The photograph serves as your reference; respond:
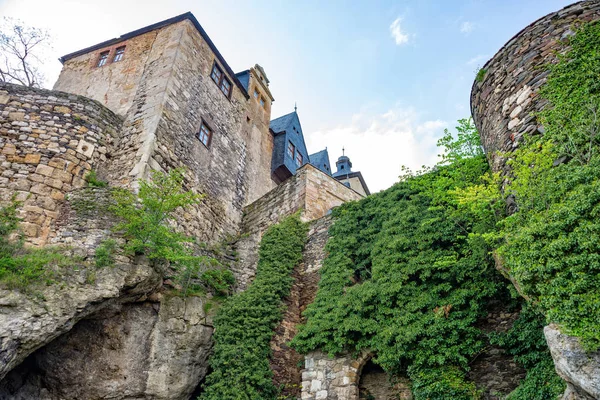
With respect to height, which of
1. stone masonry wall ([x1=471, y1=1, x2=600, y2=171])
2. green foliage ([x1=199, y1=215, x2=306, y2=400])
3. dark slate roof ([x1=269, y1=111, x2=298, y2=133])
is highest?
dark slate roof ([x1=269, y1=111, x2=298, y2=133])

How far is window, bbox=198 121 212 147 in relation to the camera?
42.9 ft

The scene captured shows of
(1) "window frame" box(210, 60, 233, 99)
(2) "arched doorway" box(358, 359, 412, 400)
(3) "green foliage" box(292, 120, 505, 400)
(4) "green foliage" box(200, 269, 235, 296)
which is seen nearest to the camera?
(3) "green foliage" box(292, 120, 505, 400)

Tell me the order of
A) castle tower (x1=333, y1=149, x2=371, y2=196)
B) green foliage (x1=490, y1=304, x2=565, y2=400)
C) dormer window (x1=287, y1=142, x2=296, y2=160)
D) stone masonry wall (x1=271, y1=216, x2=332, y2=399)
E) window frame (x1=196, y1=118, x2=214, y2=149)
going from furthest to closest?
castle tower (x1=333, y1=149, x2=371, y2=196) < dormer window (x1=287, y1=142, x2=296, y2=160) < window frame (x1=196, y1=118, x2=214, y2=149) < stone masonry wall (x1=271, y1=216, x2=332, y2=399) < green foliage (x1=490, y1=304, x2=565, y2=400)

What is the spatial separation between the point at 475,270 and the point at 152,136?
854cm

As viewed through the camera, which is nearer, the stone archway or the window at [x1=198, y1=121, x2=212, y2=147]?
the stone archway

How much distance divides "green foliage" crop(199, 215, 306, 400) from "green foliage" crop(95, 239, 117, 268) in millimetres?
2791

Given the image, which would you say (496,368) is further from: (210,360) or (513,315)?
(210,360)

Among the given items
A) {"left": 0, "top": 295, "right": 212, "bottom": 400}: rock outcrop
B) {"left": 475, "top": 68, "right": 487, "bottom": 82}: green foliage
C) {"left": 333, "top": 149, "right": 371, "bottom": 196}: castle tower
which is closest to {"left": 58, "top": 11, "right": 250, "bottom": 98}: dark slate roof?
{"left": 0, "top": 295, "right": 212, "bottom": 400}: rock outcrop

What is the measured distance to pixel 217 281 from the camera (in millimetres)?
10500

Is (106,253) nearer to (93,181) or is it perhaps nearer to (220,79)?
(93,181)

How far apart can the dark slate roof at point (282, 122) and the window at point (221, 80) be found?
415 cm

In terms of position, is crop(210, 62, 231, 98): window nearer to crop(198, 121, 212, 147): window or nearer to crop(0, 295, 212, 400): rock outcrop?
crop(198, 121, 212, 147): window

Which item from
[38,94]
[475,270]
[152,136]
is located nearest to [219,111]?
[152,136]

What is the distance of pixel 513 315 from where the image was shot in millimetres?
6312
